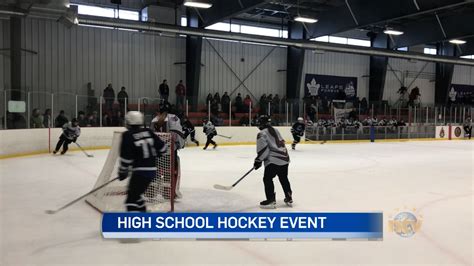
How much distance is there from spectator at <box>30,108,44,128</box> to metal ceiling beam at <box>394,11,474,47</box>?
16.2m

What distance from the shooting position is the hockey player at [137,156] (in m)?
3.71

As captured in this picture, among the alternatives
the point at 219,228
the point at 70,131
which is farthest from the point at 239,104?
the point at 219,228

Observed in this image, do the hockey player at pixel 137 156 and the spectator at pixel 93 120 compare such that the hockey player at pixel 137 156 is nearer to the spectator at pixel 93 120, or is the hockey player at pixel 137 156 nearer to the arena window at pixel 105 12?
the spectator at pixel 93 120

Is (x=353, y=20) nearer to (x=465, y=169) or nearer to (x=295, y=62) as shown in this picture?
(x=295, y=62)

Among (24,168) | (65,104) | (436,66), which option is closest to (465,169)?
(24,168)

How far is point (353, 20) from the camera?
16.4m

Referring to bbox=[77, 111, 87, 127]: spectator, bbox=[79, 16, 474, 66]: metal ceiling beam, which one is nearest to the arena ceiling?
bbox=[79, 16, 474, 66]: metal ceiling beam

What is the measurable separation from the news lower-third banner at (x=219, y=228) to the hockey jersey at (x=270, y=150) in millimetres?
1107

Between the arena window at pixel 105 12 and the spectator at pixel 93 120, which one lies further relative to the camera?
the arena window at pixel 105 12

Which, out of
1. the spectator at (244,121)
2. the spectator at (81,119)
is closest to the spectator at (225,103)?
the spectator at (244,121)

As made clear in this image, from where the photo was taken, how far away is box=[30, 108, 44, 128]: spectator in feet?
36.6

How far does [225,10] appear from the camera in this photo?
49.8ft

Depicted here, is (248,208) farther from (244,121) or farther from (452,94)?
(452,94)

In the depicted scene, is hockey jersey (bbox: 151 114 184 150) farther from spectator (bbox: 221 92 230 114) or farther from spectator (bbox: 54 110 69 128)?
spectator (bbox: 221 92 230 114)
